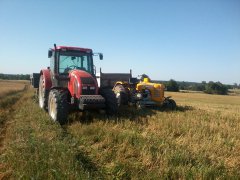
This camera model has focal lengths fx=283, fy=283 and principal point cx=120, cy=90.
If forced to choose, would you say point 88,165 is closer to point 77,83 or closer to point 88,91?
point 88,91

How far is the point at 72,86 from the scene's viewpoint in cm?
967

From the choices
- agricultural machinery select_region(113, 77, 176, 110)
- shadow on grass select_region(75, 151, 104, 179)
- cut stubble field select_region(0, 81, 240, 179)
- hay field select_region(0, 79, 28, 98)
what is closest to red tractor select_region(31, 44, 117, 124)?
cut stubble field select_region(0, 81, 240, 179)

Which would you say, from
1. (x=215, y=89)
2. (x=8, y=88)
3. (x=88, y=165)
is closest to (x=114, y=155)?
(x=88, y=165)

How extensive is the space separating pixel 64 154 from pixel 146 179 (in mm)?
1557

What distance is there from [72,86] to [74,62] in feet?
4.72

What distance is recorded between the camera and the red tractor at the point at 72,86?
880cm

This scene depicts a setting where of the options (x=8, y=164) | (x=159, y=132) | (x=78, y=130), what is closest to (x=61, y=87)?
(x=78, y=130)

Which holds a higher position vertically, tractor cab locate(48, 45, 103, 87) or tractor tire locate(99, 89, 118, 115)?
tractor cab locate(48, 45, 103, 87)

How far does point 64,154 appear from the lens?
5.06m

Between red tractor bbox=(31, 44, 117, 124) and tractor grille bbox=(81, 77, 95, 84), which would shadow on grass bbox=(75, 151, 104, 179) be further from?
tractor grille bbox=(81, 77, 95, 84)

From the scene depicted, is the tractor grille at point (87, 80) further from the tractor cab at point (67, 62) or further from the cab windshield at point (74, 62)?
the cab windshield at point (74, 62)

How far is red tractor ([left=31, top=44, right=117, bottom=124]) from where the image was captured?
8.80 meters

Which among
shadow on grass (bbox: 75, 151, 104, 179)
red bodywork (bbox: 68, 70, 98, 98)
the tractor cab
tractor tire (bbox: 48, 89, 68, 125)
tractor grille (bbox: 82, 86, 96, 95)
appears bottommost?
shadow on grass (bbox: 75, 151, 104, 179)

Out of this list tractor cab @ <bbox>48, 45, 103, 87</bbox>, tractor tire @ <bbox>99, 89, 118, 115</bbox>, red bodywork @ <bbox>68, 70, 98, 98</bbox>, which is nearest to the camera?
red bodywork @ <bbox>68, 70, 98, 98</bbox>
